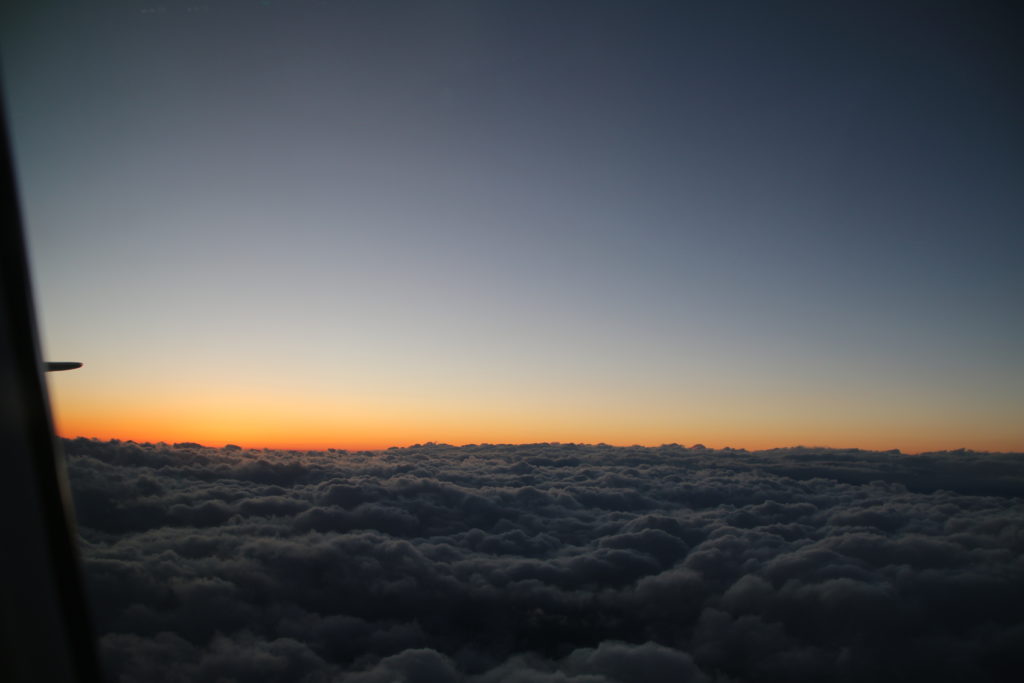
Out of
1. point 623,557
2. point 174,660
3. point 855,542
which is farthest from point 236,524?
point 855,542

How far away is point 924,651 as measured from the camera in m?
55.4

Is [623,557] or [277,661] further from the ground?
[277,661]

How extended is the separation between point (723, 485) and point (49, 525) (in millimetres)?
96476

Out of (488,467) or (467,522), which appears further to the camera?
(488,467)

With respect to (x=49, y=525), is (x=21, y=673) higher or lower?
lower

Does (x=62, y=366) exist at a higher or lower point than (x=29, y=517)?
higher

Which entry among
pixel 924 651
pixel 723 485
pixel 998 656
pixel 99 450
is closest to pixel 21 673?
pixel 99 450

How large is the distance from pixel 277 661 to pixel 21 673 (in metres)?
51.6

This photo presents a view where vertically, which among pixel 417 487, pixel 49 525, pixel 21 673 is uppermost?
pixel 49 525

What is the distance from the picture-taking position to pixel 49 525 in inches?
78.7

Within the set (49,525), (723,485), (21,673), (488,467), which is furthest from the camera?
(488,467)

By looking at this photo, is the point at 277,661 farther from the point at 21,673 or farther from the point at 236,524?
the point at 21,673

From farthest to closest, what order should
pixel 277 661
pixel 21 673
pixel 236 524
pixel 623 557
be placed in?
1. pixel 623 557
2. pixel 236 524
3. pixel 277 661
4. pixel 21 673

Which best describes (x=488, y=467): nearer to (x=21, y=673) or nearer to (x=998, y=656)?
(x=998, y=656)
